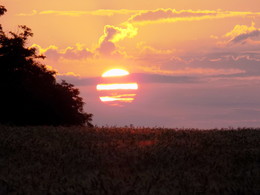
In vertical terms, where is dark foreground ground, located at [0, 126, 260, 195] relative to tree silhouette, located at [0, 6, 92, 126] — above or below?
below

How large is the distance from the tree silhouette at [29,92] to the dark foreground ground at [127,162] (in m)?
21.0

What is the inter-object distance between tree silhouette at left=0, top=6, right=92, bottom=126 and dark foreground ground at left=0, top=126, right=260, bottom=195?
68.7ft

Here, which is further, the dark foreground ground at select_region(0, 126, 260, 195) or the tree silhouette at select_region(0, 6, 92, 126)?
the tree silhouette at select_region(0, 6, 92, 126)

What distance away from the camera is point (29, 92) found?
4228 cm

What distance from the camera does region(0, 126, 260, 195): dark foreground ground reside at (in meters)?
9.90

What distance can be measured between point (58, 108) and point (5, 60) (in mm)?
5955

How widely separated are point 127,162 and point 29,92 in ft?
98.7

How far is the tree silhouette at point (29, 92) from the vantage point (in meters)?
41.5

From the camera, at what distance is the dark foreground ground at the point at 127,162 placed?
32.5 ft

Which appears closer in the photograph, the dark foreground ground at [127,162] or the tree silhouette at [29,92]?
the dark foreground ground at [127,162]

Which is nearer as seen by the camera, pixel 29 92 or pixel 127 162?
pixel 127 162

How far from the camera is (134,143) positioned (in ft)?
54.9

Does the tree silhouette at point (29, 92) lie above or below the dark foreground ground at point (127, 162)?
above

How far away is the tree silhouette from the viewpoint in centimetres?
4147
